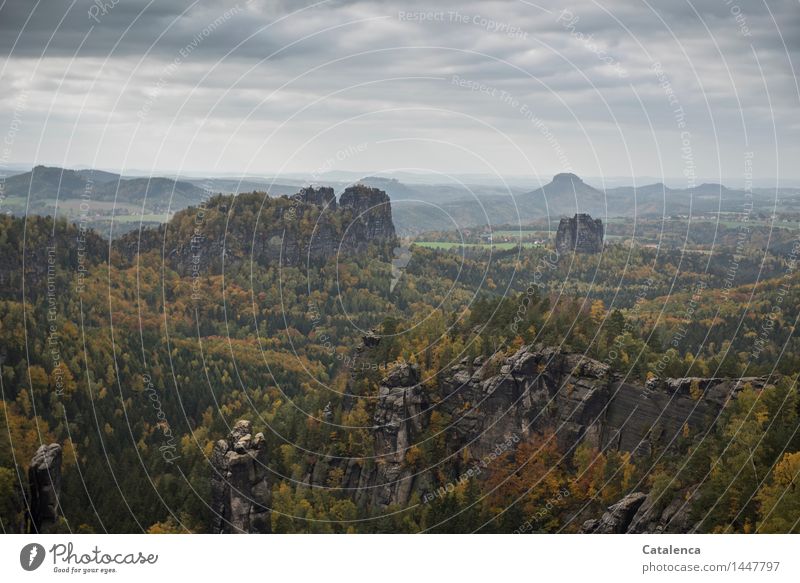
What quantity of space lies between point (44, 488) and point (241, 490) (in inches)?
496

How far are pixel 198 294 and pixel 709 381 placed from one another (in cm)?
11942

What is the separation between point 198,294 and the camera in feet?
552

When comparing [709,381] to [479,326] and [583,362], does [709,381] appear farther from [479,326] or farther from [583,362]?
[479,326]

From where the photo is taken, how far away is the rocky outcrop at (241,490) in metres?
62.8

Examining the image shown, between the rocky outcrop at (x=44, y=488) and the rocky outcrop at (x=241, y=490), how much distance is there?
1031cm

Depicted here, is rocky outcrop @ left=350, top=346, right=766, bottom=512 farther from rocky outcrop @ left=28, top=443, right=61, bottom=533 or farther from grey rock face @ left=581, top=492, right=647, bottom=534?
rocky outcrop @ left=28, top=443, right=61, bottom=533

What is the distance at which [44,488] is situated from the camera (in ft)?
202

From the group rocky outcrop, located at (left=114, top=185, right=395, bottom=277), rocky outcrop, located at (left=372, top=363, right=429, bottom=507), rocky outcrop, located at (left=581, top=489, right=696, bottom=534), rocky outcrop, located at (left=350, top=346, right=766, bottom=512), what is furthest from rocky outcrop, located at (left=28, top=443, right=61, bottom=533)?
rocky outcrop, located at (left=114, top=185, right=395, bottom=277)

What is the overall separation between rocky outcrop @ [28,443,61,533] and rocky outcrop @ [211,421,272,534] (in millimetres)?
10313

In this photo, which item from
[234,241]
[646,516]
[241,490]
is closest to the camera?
[646,516]

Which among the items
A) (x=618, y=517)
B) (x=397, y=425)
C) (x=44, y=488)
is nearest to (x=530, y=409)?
(x=397, y=425)

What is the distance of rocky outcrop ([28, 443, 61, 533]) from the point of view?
60.8 metres

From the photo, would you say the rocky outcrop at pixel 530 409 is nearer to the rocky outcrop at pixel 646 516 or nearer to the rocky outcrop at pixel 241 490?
the rocky outcrop at pixel 646 516

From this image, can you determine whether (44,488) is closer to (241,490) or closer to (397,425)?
(241,490)
